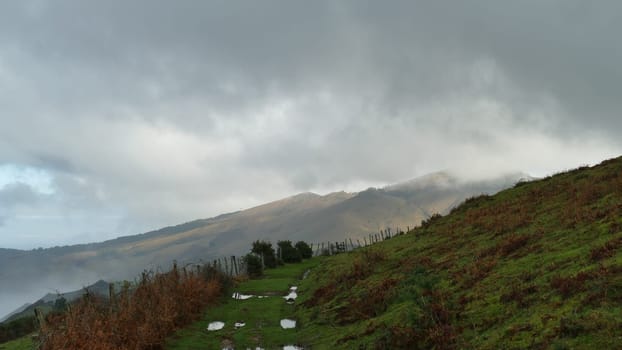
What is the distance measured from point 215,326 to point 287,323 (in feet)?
18.1

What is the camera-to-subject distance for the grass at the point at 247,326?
25.4 meters

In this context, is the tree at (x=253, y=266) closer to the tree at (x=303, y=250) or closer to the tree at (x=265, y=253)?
the tree at (x=265, y=253)

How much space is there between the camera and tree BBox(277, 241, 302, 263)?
3088 inches

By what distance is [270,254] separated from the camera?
240ft

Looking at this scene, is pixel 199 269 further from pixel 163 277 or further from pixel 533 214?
pixel 533 214

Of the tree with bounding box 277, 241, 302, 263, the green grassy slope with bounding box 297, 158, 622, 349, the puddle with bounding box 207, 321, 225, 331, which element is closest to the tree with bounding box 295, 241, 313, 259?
the tree with bounding box 277, 241, 302, 263

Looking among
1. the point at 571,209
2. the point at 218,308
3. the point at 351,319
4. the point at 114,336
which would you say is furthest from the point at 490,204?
the point at 114,336

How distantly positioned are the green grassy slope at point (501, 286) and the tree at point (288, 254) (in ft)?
128

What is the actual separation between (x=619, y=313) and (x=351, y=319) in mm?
15606

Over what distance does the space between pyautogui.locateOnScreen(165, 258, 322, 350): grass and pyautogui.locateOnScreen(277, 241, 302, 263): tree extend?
101 ft

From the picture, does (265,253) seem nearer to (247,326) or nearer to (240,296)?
(240,296)

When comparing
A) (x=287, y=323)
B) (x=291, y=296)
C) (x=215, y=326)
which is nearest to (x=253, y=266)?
(x=291, y=296)

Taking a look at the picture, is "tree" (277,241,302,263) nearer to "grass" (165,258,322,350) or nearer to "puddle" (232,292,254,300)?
"grass" (165,258,322,350)

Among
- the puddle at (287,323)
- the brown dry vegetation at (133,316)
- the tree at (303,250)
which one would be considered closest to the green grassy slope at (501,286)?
the puddle at (287,323)
